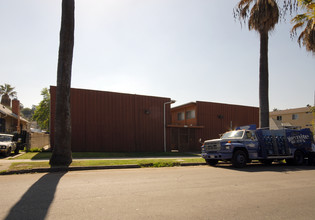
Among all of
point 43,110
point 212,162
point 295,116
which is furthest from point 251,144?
point 43,110

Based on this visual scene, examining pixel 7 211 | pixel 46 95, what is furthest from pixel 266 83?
pixel 46 95

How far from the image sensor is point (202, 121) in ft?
94.7

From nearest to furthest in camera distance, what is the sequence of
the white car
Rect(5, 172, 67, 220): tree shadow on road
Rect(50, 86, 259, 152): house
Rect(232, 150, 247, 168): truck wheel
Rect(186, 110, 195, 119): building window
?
Rect(5, 172, 67, 220): tree shadow on road → Rect(232, 150, 247, 168): truck wheel → the white car → Rect(50, 86, 259, 152): house → Rect(186, 110, 195, 119): building window

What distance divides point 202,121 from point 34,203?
82.2 ft

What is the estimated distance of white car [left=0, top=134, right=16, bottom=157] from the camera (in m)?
15.8

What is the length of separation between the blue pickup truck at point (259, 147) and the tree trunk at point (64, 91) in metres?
7.27

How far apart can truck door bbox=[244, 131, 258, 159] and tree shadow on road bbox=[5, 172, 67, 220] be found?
984cm

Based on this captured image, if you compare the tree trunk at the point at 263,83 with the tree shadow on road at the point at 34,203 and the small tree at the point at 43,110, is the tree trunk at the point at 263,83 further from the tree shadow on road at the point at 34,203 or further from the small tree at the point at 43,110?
the small tree at the point at 43,110

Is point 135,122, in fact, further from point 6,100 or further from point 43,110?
point 6,100

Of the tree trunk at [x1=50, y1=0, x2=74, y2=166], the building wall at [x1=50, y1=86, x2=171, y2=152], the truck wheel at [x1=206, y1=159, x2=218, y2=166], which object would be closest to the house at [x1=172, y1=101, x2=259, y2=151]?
the building wall at [x1=50, y1=86, x2=171, y2=152]

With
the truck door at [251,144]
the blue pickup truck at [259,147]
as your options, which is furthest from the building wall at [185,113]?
the truck door at [251,144]

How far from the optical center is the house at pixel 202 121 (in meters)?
28.1

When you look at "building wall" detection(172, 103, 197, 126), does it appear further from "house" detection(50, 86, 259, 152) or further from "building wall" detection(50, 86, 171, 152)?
"building wall" detection(50, 86, 171, 152)

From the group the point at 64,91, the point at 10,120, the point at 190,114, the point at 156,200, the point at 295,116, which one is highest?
the point at 295,116
